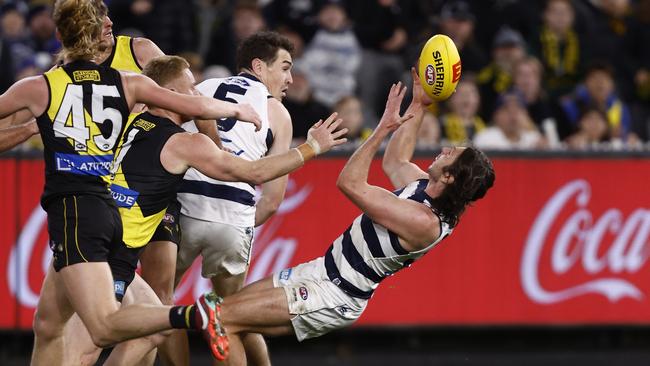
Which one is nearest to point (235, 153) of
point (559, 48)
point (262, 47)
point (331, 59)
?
point (262, 47)

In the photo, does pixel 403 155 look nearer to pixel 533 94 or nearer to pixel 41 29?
pixel 533 94

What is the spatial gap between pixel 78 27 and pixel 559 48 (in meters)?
8.91

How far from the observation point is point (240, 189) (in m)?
9.20

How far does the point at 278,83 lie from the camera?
9578mm

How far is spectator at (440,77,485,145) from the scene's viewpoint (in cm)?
1358

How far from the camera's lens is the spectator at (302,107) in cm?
1361

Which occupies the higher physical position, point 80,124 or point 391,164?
point 80,124

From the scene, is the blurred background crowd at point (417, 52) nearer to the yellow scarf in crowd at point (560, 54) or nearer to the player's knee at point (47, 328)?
the yellow scarf in crowd at point (560, 54)

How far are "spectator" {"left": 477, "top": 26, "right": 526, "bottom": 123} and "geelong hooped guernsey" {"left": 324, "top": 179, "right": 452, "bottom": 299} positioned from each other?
603 cm

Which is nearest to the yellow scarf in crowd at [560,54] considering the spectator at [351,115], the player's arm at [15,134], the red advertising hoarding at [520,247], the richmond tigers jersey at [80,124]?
the red advertising hoarding at [520,247]

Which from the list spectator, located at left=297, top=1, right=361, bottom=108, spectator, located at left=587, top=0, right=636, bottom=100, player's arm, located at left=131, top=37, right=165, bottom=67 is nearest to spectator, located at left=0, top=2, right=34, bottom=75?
spectator, located at left=297, top=1, right=361, bottom=108

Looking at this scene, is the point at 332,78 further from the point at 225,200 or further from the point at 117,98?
the point at 117,98

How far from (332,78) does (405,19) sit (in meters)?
1.54

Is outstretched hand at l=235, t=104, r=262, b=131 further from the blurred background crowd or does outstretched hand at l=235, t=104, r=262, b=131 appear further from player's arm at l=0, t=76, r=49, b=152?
the blurred background crowd
